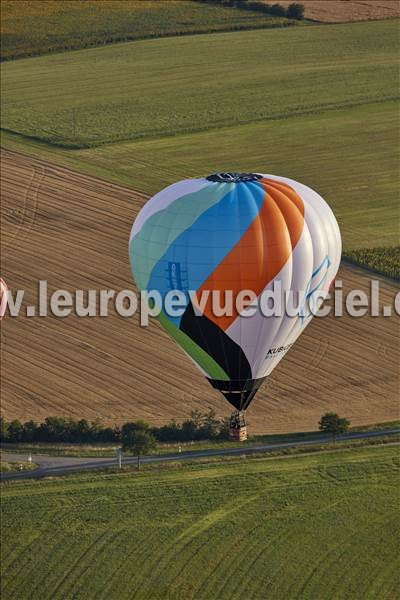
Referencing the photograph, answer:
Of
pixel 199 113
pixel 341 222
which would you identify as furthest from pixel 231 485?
pixel 199 113

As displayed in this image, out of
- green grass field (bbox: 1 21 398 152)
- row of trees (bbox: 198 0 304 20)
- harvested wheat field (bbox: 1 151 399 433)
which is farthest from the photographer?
row of trees (bbox: 198 0 304 20)

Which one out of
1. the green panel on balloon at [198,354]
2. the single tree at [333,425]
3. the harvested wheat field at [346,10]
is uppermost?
the harvested wheat field at [346,10]

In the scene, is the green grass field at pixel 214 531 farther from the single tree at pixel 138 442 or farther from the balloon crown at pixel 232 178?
the balloon crown at pixel 232 178

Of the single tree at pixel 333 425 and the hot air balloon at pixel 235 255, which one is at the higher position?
the hot air balloon at pixel 235 255

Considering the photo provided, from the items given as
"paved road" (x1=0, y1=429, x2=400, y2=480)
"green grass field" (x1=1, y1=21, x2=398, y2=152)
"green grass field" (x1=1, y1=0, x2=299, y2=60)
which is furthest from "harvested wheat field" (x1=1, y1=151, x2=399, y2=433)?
"green grass field" (x1=1, y1=0, x2=299, y2=60)

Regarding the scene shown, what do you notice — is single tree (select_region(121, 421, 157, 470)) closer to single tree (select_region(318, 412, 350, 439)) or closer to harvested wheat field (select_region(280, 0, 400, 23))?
single tree (select_region(318, 412, 350, 439))

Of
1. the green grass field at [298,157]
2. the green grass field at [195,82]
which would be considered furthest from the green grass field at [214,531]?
the green grass field at [195,82]

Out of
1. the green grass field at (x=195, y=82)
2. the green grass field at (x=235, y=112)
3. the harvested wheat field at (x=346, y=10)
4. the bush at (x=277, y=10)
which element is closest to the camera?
the green grass field at (x=235, y=112)
